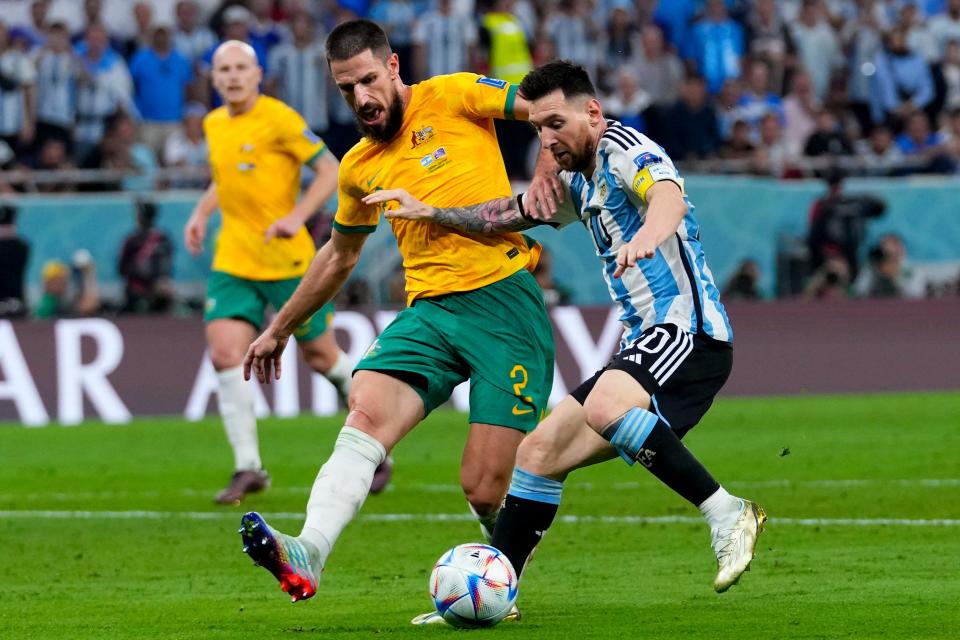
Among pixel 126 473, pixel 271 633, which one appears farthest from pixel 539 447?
pixel 126 473

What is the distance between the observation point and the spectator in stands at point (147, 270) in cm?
1788

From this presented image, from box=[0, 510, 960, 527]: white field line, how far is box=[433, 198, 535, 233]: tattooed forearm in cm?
327

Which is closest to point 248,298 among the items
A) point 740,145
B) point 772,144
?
point 740,145

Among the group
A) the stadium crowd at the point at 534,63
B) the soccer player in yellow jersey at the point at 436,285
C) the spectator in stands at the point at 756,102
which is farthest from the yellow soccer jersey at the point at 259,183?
the spectator in stands at the point at 756,102

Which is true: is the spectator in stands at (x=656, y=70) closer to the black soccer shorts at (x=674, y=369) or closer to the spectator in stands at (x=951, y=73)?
the spectator in stands at (x=951, y=73)

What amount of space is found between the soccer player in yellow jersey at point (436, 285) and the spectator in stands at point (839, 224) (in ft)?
39.4

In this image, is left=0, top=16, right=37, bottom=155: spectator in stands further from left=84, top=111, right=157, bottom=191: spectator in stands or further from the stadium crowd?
left=84, top=111, right=157, bottom=191: spectator in stands

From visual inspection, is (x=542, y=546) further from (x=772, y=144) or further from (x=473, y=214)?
(x=772, y=144)

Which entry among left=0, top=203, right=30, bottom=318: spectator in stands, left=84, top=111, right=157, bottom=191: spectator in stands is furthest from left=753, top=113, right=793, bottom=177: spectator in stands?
left=0, top=203, right=30, bottom=318: spectator in stands

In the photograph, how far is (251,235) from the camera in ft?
37.9

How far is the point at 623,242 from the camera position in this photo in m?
6.58

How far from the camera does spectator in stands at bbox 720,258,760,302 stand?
18.6 metres

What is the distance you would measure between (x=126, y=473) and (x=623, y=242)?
7484 millimetres

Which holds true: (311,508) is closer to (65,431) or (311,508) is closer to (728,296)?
(65,431)
